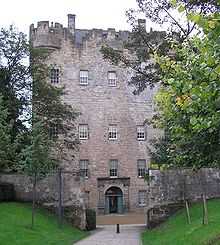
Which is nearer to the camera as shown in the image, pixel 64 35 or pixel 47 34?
pixel 47 34

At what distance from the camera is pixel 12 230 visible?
65.5 ft

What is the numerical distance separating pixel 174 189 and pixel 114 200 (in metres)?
23.0

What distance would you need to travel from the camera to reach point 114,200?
53.2 metres

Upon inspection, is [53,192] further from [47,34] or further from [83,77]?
[47,34]

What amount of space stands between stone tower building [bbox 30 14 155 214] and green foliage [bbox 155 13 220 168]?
42.4m

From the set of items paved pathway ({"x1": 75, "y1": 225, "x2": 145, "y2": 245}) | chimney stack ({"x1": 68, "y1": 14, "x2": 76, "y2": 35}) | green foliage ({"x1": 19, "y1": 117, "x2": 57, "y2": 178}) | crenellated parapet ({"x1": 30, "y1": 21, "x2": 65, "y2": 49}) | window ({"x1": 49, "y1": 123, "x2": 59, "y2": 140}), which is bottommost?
paved pathway ({"x1": 75, "y1": 225, "x2": 145, "y2": 245})

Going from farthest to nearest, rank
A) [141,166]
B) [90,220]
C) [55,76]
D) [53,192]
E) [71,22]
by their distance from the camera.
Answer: [71,22], [55,76], [141,166], [90,220], [53,192]

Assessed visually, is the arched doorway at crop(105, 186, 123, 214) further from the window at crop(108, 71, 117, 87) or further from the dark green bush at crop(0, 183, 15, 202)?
the dark green bush at crop(0, 183, 15, 202)

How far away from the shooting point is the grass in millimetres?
18719

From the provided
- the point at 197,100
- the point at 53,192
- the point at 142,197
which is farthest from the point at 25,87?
the point at 197,100

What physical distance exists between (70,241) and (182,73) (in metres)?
14.3

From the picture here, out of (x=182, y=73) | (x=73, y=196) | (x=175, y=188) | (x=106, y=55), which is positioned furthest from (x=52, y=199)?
(x=182, y=73)

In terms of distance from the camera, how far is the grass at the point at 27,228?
1872 cm

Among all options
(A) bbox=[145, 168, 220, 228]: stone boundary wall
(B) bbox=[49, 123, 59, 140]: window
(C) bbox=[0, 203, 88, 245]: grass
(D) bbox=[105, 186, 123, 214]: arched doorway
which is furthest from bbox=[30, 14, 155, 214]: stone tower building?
(C) bbox=[0, 203, 88, 245]: grass
